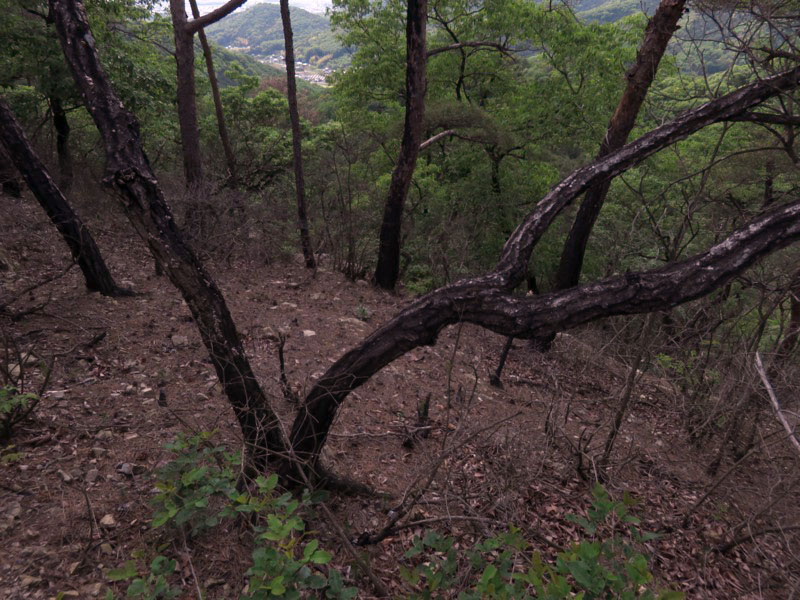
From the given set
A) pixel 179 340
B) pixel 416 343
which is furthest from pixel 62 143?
pixel 416 343

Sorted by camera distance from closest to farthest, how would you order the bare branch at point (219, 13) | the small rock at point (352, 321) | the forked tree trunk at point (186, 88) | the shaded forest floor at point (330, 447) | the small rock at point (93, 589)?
the small rock at point (93, 589)
the shaded forest floor at point (330, 447)
the bare branch at point (219, 13)
the small rock at point (352, 321)
the forked tree trunk at point (186, 88)

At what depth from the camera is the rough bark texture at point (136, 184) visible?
276 cm

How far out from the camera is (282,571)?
1.74 metres

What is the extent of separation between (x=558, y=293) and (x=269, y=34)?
120 metres

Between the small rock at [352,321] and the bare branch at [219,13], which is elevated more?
the bare branch at [219,13]

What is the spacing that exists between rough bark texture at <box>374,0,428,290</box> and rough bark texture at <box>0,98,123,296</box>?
4280mm

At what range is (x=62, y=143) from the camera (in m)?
10.5

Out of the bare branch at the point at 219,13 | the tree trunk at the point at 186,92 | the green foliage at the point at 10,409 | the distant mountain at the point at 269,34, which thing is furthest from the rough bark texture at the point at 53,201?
the distant mountain at the point at 269,34

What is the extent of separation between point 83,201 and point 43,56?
271 centimetres

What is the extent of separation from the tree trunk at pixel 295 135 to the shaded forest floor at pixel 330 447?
1650 mm

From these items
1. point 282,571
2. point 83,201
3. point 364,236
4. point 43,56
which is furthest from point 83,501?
point 43,56

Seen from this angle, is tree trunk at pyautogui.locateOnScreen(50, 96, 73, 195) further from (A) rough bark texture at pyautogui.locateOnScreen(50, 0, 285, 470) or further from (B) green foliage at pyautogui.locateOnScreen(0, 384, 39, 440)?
(A) rough bark texture at pyautogui.locateOnScreen(50, 0, 285, 470)

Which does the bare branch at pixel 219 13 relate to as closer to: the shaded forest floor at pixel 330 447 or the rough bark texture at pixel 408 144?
the rough bark texture at pixel 408 144

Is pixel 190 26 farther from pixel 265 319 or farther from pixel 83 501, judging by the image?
pixel 83 501
